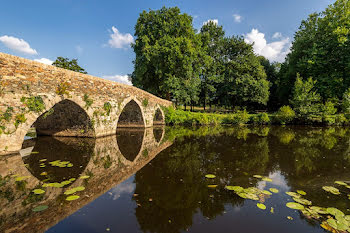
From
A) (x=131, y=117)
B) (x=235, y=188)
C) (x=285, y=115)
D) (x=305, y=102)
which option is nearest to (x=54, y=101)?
(x=235, y=188)

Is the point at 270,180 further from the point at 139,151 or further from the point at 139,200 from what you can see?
the point at 139,151

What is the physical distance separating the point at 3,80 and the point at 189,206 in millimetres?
7482

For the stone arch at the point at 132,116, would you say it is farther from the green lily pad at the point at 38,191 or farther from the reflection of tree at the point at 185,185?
the green lily pad at the point at 38,191

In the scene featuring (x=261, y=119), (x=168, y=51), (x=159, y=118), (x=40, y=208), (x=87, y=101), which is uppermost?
(x=168, y=51)

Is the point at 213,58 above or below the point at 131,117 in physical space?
above

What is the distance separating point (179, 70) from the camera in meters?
22.3

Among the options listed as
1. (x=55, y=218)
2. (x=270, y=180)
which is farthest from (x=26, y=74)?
(x=270, y=180)

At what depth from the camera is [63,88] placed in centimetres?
774

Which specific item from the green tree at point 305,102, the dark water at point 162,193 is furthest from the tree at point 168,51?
the dark water at point 162,193

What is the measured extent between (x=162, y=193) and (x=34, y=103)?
6.46m

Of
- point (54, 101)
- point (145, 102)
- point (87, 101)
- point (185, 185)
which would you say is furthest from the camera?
point (145, 102)

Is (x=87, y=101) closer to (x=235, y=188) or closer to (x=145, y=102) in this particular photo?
(x=145, y=102)

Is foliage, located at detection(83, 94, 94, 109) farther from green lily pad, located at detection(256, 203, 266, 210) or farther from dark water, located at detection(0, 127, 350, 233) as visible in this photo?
green lily pad, located at detection(256, 203, 266, 210)

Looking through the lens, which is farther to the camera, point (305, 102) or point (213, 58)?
point (213, 58)
